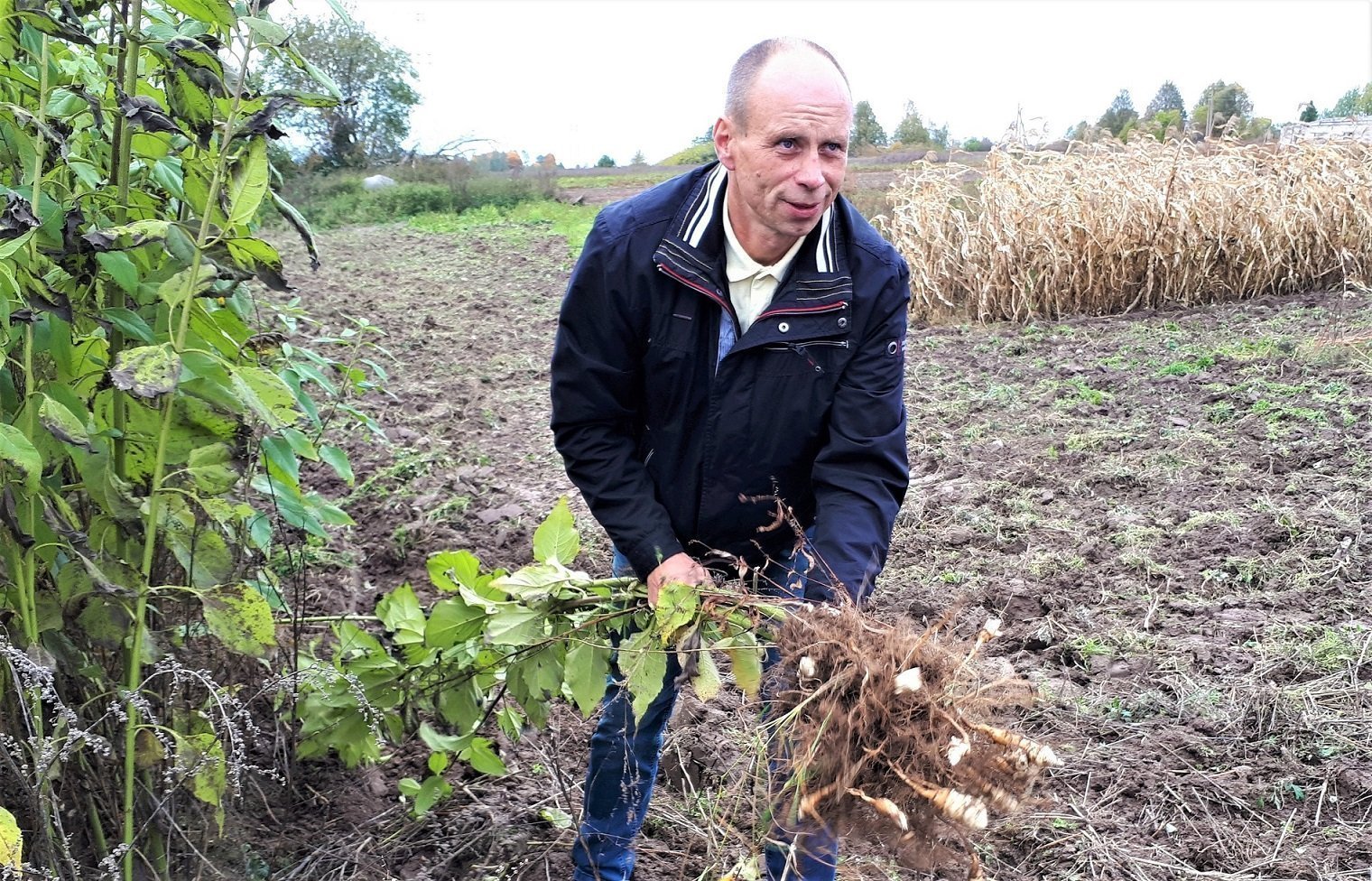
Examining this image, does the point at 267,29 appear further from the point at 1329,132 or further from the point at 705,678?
the point at 1329,132

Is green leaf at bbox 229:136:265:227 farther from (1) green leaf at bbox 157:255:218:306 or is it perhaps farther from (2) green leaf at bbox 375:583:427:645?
(2) green leaf at bbox 375:583:427:645

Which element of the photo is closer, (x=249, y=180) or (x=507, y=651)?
(x=249, y=180)

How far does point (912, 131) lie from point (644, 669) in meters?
23.2

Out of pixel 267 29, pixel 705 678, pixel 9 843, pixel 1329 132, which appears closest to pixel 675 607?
pixel 705 678

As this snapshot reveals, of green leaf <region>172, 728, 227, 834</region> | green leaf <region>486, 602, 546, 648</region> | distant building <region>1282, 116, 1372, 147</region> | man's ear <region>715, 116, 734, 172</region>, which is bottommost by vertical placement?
green leaf <region>172, 728, 227, 834</region>

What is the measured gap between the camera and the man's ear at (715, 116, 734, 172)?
2232 mm

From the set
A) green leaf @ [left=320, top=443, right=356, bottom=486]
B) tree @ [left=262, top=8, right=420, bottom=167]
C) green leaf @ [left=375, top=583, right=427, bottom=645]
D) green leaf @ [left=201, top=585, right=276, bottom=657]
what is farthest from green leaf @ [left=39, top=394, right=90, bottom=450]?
tree @ [left=262, top=8, right=420, bottom=167]

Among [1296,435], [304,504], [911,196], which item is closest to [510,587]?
[304,504]

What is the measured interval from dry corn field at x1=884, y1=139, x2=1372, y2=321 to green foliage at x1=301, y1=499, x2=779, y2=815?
8.66 meters

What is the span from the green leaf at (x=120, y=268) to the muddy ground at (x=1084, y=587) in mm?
1340

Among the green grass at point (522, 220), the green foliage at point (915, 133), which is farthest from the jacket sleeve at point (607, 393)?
the green foliage at point (915, 133)

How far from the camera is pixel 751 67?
2211 millimetres

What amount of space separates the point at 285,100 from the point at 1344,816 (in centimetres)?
308

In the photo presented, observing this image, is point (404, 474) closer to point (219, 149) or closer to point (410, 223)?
point (219, 149)
